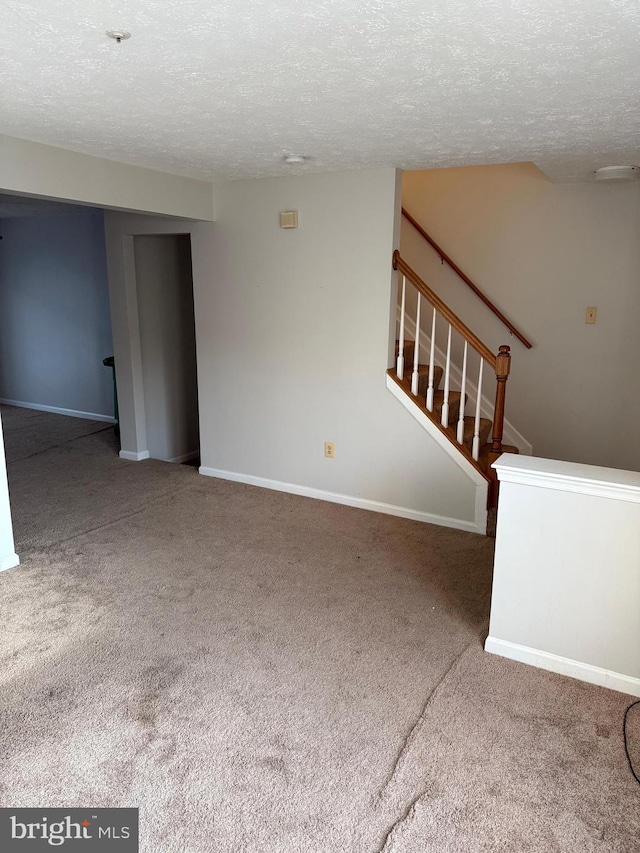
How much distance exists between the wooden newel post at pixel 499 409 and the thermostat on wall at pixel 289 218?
1597mm

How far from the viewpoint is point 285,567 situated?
3.26 meters

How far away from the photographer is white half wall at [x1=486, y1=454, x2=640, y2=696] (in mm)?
2178

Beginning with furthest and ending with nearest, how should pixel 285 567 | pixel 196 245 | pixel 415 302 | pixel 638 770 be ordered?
pixel 415 302
pixel 196 245
pixel 285 567
pixel 638 770

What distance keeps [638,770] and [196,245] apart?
4.02m

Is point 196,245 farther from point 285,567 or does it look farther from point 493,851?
point 493,851

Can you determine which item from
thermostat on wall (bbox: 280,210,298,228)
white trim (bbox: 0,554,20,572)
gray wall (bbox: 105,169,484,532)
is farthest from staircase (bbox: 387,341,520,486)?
white trim (bbox: 0,554,20,572)

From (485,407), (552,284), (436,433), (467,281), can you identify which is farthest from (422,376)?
(552,284)

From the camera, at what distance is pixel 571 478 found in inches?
86.5

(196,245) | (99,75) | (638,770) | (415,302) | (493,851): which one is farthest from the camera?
(415,302)

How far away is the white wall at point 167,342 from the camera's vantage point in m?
5.10

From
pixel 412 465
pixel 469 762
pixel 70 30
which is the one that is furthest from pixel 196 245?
pixel 469 762

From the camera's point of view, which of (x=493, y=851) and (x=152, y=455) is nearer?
(x=493, y=851)

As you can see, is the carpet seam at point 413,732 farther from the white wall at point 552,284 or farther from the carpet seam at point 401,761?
the white wall at point 552,284

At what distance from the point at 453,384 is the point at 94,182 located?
2778mm
